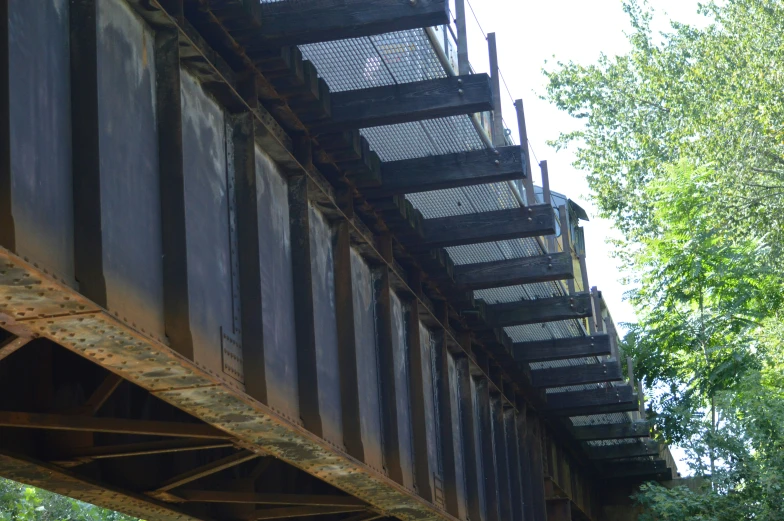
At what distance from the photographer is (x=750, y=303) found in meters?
39.5

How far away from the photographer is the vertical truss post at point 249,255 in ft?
32.4

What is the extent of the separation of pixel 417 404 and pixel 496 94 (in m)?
4.11

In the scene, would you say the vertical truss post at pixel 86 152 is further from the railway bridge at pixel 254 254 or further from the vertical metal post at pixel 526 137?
the vertical metal post at pixel 526 137

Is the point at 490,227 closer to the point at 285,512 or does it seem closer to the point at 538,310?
the point at 538,310

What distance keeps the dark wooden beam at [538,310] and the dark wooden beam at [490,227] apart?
138 inches

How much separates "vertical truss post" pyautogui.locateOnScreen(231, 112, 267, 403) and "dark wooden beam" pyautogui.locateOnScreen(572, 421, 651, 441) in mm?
17844

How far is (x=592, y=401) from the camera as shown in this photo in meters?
23.5

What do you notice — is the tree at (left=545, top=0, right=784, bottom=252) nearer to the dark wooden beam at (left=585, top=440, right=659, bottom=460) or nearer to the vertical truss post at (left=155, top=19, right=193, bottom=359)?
the dark wooden beam at (left=585, top=440, right=659, bottom=460)

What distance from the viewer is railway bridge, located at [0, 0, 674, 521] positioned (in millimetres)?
7531

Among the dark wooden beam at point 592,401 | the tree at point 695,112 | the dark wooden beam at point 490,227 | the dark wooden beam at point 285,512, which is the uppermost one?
the tree at point 695,112

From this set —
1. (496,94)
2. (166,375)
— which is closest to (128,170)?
(166,375)

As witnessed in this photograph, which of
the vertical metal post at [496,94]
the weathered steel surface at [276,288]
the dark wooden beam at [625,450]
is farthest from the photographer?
the dark wooden beam at [625,450]

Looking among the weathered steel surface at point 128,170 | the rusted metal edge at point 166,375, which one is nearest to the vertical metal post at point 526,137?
the rusted metal edge at point 166,375

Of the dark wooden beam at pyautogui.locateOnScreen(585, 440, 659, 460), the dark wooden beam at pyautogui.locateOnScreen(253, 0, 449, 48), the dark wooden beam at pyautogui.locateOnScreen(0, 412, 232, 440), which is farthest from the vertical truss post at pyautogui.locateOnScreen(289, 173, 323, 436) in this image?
the dark wooden beam at pyautogui.locateOnScreen(585, 440, 659, 460)
